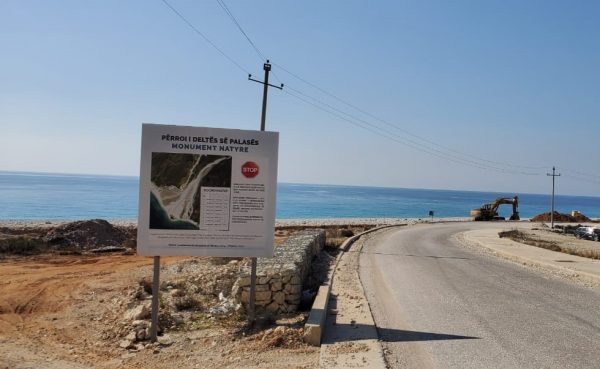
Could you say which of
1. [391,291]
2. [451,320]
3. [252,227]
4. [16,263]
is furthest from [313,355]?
[16,263]

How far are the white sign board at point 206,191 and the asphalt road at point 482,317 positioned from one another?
2.73 metres

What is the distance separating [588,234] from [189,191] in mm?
37886

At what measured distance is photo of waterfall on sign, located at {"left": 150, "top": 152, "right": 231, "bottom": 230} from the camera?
7.61 metres

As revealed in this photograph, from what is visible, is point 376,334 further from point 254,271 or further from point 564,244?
point 564,244

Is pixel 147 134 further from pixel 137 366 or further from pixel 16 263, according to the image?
pixel 16 263

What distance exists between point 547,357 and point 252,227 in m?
4.47

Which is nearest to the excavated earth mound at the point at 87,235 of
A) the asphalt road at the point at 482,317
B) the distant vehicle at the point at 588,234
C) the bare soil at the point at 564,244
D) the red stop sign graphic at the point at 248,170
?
the asphalt road at the point at 482,317

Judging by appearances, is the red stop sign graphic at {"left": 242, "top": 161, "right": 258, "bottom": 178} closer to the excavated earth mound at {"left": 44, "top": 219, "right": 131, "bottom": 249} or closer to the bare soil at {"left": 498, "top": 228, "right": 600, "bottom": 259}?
the bare soil at {"left": 498, "top": 228, "right": 600, "bottom": 259}

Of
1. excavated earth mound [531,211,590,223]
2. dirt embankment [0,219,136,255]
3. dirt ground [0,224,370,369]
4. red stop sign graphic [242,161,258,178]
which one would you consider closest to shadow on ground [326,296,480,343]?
dirt ground [0,224,370,369]

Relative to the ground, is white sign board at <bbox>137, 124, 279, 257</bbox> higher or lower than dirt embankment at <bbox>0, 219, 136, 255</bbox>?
higher

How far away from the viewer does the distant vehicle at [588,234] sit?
120 ft

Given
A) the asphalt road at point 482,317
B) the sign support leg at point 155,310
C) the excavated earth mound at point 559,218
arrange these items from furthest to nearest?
the excavated earth mound at point 559,218
the sign support leg at point 155,310
the asphalt road at point 482,317

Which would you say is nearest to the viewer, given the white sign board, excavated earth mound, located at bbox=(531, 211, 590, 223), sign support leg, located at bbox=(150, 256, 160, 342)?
sign support leg, located at bbox=(150, 256, 160, 342)

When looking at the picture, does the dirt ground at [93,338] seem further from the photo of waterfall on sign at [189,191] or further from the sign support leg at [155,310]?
the photo of waterfall on sign at [189,191]
